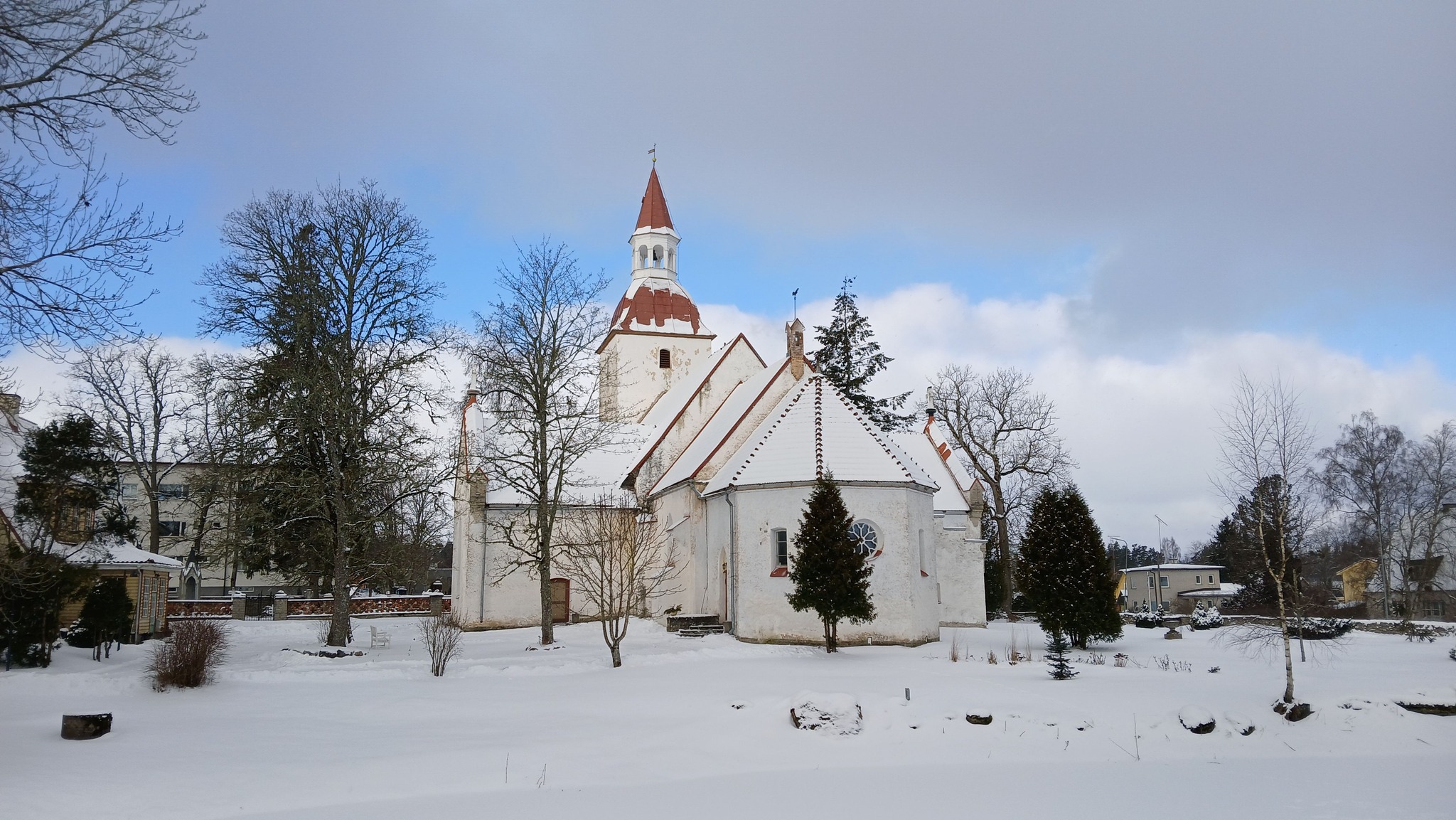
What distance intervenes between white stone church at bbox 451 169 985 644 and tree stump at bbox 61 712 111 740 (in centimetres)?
1593

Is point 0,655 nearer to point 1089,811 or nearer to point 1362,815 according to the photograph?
point 1089,811

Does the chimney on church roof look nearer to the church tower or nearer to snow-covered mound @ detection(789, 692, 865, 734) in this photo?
the church tower

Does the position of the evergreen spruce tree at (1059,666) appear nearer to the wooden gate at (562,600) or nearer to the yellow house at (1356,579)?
the wooden gate at (562,600)

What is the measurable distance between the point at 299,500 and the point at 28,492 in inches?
235

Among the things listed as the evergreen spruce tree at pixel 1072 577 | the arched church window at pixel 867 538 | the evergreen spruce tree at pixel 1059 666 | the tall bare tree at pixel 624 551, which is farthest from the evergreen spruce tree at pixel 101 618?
the evergreen spruce tree at pixel 1072 577

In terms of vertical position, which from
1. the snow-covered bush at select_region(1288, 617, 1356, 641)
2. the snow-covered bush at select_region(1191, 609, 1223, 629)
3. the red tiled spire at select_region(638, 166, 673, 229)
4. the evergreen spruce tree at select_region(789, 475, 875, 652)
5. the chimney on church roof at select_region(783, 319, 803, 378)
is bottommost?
the snow-covered bush at select_region(1191, 609, 1223, 629)

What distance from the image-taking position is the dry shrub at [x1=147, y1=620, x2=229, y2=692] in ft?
57.2

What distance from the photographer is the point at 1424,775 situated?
12188 mm

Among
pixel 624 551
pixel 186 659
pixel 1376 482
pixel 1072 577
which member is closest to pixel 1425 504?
pixel 1376 482

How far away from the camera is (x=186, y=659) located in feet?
57.4

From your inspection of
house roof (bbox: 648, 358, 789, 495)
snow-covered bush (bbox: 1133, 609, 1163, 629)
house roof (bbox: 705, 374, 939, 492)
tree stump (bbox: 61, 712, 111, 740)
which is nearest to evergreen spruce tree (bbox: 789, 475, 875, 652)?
house roof (bbox: 705, 374, 939, 492)

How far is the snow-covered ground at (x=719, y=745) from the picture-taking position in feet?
36.0

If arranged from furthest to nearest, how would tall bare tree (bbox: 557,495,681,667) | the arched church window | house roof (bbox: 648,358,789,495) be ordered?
house roof (bbox: 648,358,789,495) → tall bare tree (bbox: 557,495,681,667) → the arched church window

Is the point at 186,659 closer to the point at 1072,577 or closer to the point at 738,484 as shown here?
the point at 738,484
